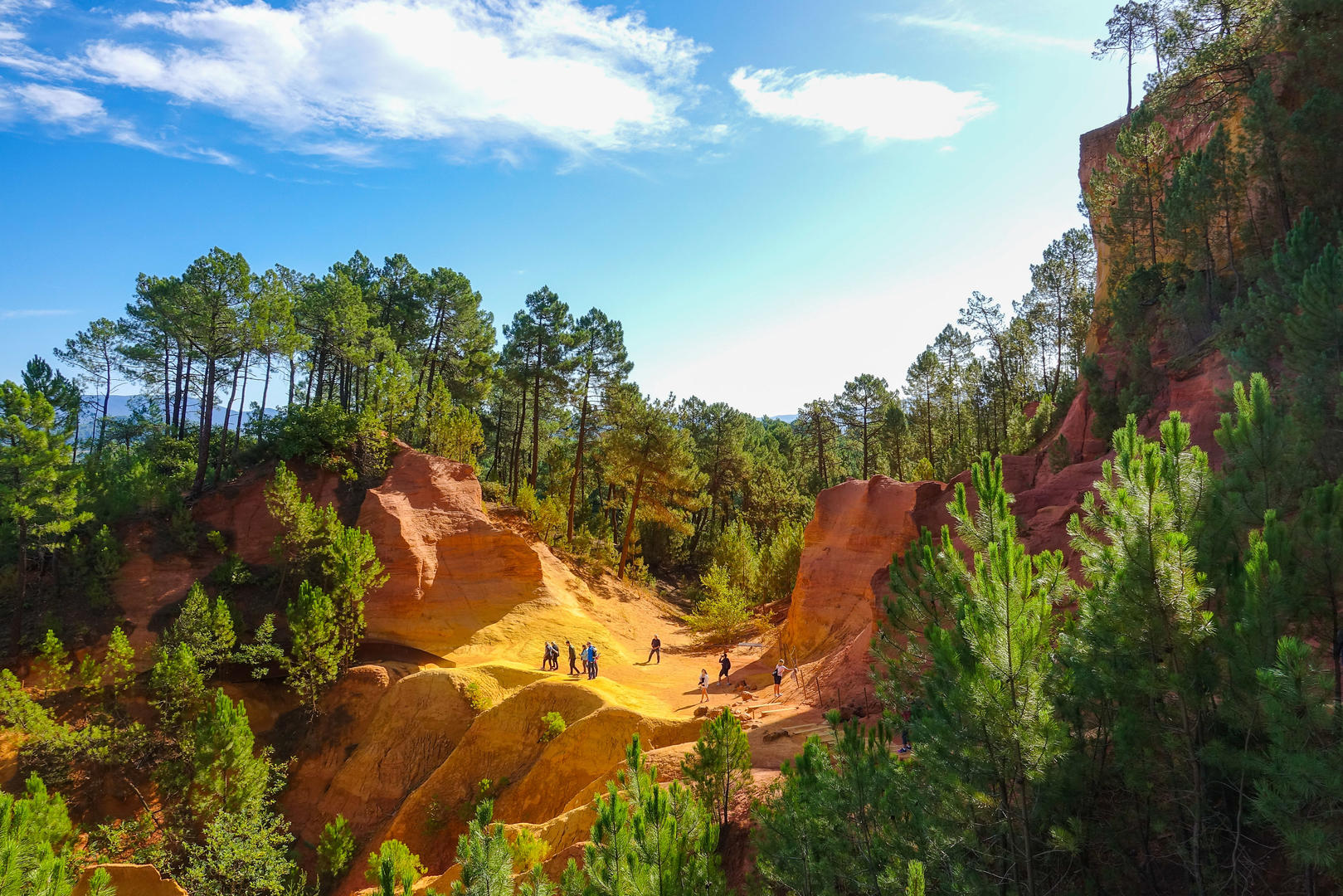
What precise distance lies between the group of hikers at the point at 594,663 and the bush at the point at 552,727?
321 centimetres

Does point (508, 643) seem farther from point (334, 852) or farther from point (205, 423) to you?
point (205, 423)

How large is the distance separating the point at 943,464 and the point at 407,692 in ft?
104

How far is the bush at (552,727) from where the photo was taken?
68.3 feet

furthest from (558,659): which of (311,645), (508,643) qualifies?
(311,645)

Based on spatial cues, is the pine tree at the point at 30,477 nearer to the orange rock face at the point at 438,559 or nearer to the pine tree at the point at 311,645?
the pine tree at the point at 311,645

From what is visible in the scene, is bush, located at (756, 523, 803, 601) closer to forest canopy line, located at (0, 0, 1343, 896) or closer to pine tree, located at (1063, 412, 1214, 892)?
forest canopy line, located at (0, 0, 1343, 896)

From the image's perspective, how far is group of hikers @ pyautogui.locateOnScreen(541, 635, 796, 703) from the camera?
909 inches

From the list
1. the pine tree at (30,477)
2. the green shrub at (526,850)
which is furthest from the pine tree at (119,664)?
the green shrub at (526,850)

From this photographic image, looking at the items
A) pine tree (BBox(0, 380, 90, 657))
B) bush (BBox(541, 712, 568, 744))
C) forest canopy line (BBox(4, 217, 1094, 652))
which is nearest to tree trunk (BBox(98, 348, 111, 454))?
forest canopy line (BBox(4, 217, 1094, 652))

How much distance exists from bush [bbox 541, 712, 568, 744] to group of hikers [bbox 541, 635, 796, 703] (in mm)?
3210

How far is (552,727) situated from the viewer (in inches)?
821

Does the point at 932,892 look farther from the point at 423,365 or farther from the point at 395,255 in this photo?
the point at 395,255

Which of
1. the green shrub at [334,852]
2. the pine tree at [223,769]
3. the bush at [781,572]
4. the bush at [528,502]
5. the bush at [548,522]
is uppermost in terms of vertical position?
the bush at [528,502]

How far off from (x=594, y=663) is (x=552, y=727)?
372 cm
